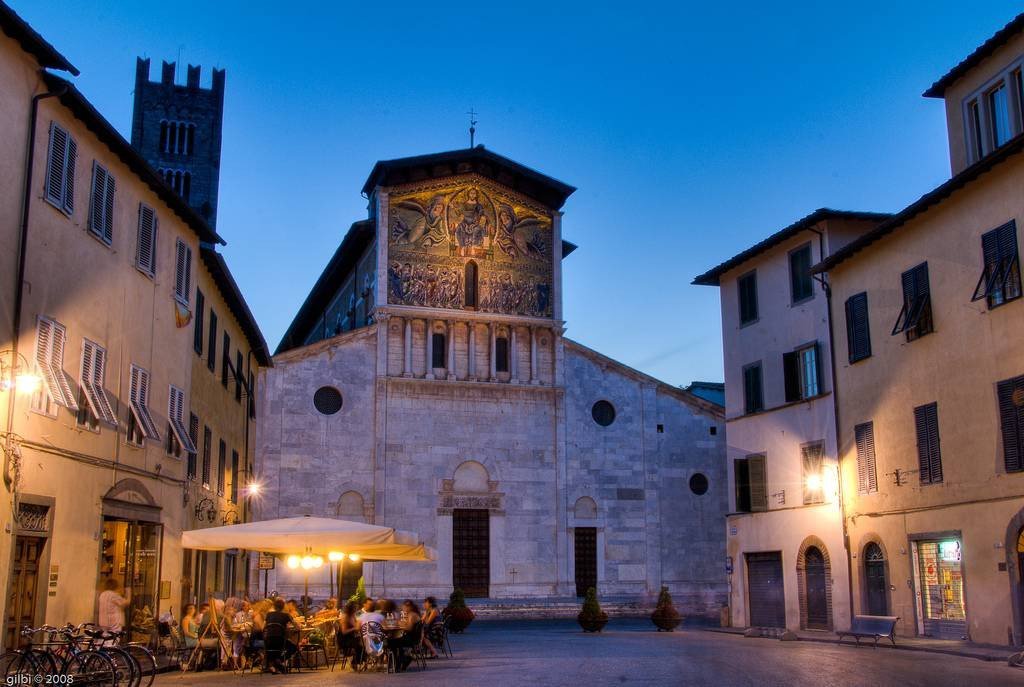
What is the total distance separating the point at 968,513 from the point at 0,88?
19.3 meters

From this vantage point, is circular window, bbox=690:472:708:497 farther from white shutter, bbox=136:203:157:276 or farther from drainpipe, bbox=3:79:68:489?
drainpipe, bbox=3:79:68:489

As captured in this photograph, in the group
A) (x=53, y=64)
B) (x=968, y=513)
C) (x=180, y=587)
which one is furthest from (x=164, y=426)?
(x=968, y=513)

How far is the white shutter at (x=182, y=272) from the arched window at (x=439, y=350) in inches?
720

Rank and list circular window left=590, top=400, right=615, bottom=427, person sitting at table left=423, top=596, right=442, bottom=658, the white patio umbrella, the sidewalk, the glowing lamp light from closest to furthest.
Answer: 1. the glowing lamp light
2. the white patio umbrella
3. the sidewalk
4. person sitting at table left=423, top=596, right=442, bottom=658
5. circular window left=590, top=400, right=615, bottom=427

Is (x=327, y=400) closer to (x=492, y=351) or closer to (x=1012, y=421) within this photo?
(x=492, y=351)

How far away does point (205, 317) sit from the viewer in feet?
91.9

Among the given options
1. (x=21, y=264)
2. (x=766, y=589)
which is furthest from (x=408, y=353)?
(x=21, y=264)

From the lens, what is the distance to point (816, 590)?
2933cm

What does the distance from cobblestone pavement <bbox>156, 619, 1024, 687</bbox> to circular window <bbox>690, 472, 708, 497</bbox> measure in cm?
1900

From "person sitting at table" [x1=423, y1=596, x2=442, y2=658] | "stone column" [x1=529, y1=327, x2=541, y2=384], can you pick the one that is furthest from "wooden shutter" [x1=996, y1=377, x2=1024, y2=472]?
"stone column" [x1=529, y1=327, x2=541, y2=384]

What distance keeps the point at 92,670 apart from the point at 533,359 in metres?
31.9

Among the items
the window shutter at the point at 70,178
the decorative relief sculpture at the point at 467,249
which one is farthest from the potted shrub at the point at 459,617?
the window shutter at the point at 70,178

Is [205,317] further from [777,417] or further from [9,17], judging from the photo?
[777,417]

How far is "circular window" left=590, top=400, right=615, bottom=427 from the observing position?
44.0m
